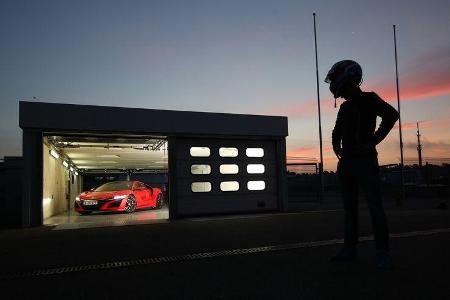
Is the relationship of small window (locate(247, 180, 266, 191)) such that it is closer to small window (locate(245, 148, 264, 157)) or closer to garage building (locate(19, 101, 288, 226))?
garage building (locate(19, 101, 288, 226))

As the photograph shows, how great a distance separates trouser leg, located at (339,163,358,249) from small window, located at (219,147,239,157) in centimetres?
852

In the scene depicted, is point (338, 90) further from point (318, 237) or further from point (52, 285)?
point (52, 285)

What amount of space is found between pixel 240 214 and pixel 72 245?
22.6ft

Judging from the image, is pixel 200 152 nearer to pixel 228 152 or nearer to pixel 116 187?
pixel 228 152

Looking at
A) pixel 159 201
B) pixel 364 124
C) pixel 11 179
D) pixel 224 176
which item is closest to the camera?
pixel 364 124

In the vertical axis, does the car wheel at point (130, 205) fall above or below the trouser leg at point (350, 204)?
below

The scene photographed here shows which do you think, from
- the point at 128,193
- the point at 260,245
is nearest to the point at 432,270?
the point at 260,245

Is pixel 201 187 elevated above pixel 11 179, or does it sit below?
below

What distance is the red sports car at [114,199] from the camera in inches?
551

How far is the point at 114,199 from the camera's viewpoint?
1404cm

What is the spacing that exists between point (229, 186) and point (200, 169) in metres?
1.09

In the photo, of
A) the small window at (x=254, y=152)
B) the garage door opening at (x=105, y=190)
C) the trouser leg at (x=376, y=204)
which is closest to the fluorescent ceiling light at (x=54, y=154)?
the garage door opening at (x=105, y=190)

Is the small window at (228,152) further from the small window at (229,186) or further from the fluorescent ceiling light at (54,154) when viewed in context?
the fluorescent ceiling light at (54,154)

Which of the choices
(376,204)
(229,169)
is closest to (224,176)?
(229,169)
